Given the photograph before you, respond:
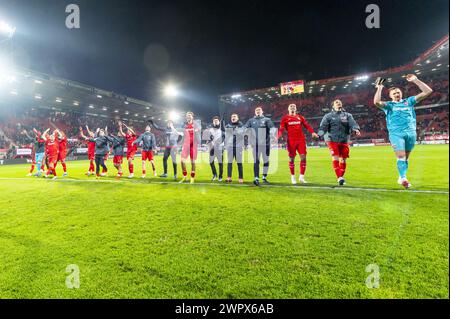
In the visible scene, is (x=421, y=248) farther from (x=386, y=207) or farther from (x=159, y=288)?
(x=159, y=288)

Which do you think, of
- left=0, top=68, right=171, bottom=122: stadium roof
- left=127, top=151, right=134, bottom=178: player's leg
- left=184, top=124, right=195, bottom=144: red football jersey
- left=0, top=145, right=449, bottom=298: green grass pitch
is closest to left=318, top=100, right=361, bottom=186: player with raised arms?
left=0, top=145, right=449, bottom=298: green grass pitch

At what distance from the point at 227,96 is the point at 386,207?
160 feet

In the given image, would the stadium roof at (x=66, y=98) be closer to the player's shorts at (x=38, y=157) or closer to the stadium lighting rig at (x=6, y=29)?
the stadium lighting rig at (x=6, y=29)

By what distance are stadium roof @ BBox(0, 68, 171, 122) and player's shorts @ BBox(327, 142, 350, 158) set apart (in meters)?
27.4

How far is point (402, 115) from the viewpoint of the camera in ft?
15.6

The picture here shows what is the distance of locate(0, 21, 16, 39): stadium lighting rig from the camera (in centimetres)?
1702

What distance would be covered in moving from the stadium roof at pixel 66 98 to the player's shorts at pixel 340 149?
27.4 metres

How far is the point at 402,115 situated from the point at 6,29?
2556cm

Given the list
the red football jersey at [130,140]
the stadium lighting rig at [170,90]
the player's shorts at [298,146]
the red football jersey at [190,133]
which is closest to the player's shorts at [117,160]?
the red football jersey at [130,140]

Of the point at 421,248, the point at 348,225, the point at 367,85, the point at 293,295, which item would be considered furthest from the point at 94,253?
the point at 367,85

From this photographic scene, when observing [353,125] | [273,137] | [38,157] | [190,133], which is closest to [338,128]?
[353,125]

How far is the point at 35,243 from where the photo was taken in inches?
134

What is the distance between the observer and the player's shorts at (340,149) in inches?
225

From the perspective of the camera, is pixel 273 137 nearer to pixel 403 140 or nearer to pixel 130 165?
pixel 403 140
